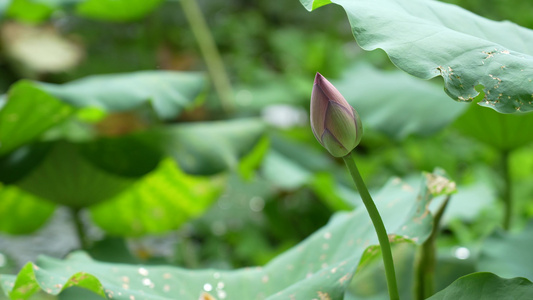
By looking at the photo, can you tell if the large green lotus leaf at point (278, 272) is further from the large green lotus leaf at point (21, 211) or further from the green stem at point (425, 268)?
the large green lotus leaf at point (21, 211)

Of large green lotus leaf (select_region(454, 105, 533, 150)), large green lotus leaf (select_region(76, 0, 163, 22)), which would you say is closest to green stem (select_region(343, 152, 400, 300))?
large green lotus leaf (select_region(454, 105, 533, 150))

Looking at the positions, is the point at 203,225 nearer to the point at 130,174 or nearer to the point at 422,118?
the point at 130,174

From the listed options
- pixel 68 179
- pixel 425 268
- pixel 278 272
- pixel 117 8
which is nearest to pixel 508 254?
pixel 425 268

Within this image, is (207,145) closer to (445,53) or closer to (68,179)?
(68,179)

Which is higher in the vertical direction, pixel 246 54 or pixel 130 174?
pixel 130 174

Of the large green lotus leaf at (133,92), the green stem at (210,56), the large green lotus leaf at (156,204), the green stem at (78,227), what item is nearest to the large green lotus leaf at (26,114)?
the large green lotus leaf at (133,92)

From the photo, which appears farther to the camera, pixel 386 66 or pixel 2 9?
pixel 386 66

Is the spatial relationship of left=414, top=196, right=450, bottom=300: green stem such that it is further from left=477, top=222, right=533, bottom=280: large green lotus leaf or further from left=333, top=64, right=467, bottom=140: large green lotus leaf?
left=333, top=64, right=467, bottom=140: large green lotus leaf

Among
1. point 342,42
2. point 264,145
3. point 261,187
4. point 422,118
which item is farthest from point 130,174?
point 342,42
